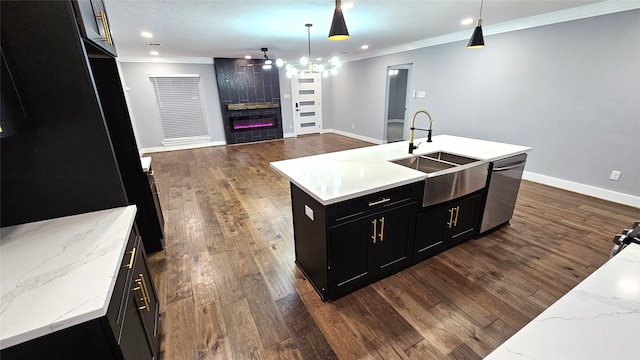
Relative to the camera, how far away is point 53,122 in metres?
1.24

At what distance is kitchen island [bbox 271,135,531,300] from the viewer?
1827 millimetres

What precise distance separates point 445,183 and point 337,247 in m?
1.09

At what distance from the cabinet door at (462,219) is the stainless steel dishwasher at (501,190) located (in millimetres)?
133

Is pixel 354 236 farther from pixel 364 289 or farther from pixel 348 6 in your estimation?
pixel 348 6

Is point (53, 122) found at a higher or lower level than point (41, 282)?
higher

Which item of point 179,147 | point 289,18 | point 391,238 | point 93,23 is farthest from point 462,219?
point 179,147

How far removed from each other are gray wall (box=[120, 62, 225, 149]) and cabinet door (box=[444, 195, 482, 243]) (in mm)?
7156

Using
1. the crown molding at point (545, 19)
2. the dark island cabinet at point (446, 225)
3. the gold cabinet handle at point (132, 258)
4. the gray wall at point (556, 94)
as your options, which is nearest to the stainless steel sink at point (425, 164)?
the dark island cabinet at point (446, 225)

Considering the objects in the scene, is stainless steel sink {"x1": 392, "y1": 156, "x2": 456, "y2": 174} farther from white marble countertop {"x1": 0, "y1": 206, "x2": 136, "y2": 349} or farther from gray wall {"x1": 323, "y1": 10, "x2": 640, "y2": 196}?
gray wall {"x1": 323, "y1": 10, "x2": 640, "y2": 196}

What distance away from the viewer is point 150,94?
695cm

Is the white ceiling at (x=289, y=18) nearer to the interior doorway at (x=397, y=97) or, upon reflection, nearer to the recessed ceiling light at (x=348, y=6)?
the recessed ceiling light at (x=348, y=6)

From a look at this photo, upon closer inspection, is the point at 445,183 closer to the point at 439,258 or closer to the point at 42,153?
the point at 439,258

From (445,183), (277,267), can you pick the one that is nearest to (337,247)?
(277,267)

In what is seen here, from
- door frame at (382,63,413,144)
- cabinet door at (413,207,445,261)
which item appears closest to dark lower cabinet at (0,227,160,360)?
cabinet door at (413,207,445,261)
